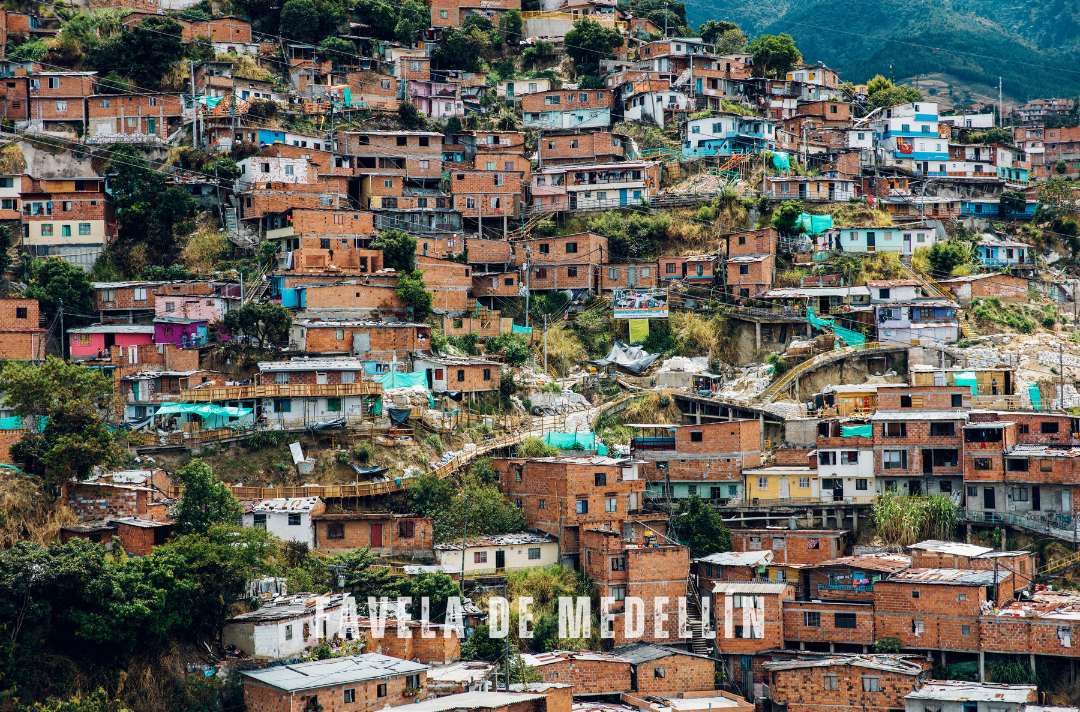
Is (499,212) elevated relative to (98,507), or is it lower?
elevated

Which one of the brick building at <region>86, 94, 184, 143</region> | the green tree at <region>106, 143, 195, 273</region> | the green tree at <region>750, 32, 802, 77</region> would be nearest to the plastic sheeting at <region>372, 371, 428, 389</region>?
the green tree at <region>106, 143, 195, 273</region>

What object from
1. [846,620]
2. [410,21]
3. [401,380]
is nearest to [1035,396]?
[846,620]

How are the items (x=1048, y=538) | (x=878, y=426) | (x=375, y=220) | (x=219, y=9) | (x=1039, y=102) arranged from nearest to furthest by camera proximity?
(x=1048, y=538) → (x=878, y=426) → (x=375, y=220) → (x=219, y=9) → (x=1039, y=102)

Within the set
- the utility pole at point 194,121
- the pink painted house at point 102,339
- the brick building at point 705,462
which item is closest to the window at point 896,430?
the brick building at point 705,462

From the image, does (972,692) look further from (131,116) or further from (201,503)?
(131,116)

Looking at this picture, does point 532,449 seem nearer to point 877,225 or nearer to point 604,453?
point 604,453

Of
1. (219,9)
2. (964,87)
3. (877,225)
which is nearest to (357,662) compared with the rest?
(877,225)
